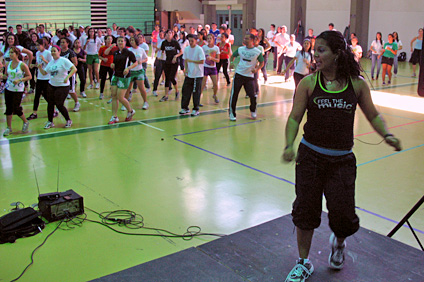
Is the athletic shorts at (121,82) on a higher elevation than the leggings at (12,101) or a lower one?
higher

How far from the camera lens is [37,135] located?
398 inches

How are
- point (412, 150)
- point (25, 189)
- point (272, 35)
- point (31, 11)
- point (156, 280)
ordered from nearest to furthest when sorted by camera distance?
1. point (156, 280)
2. point (25, 189)
3. point (412, 150)
4. point (272, 35)
5. point (31, 11)

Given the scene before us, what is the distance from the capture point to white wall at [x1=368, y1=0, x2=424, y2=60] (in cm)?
2450

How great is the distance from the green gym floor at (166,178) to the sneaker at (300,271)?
1.61m

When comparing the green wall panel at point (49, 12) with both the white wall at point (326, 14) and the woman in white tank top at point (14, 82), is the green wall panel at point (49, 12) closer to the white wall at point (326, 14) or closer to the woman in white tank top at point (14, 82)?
the white wall at point (326, 14)

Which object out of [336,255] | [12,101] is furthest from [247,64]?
[336,255]

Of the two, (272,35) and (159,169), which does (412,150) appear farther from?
(272,35)

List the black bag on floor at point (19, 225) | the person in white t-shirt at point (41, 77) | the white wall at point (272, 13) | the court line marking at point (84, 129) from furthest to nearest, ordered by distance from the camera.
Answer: the white wall at point (272, 13) < the person in white t-shirt at point (41, 77) < the court line marking at point (84, 129) < the black bag on floor at point (19, 225)

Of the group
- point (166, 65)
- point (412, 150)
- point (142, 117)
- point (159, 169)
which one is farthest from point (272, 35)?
point (159, 169)

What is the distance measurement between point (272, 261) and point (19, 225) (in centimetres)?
308

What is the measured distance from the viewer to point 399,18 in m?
25.1

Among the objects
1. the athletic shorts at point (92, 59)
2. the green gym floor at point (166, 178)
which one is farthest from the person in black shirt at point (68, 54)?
the athletic shorts at point (92, 59)

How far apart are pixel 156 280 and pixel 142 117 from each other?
8.02 m

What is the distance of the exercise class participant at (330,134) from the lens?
12.7 ft
